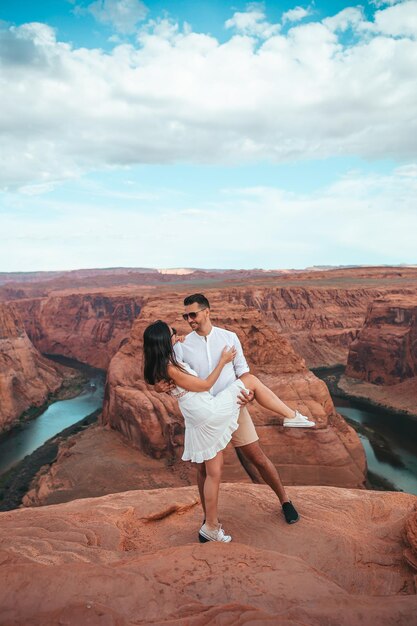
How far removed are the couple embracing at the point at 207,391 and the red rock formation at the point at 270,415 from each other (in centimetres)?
1439

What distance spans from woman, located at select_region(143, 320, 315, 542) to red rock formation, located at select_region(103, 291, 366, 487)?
14.6 metres

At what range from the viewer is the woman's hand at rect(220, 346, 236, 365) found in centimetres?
468

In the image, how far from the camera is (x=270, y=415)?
1944 centimetres

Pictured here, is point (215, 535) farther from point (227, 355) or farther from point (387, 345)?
point (387, 345)

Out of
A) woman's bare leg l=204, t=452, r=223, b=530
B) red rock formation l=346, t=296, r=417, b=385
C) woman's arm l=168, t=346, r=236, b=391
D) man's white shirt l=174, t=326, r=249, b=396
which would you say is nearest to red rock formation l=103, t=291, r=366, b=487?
woman's bare leg l=204, t=452, r=223, b=530

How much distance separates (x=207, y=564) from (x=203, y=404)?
59.0 inches

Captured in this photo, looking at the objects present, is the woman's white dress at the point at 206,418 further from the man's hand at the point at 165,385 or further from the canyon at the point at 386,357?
the canyon at the point at 386,357

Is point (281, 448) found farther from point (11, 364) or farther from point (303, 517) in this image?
point (11, 364)

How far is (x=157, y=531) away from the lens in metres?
5.64

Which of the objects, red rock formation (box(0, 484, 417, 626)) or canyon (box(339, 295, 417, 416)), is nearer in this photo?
red rock formation (box(0, 484, 417, 626))

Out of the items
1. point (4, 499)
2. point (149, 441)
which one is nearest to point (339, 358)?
point (149, 441)

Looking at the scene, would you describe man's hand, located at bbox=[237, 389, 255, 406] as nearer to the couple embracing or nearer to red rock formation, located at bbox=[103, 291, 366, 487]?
the couple embracing

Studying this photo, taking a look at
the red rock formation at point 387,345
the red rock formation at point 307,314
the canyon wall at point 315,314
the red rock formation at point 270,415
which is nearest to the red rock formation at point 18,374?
the red rock formation at point 307,314

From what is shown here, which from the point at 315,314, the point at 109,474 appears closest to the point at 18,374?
the point at 109,474
